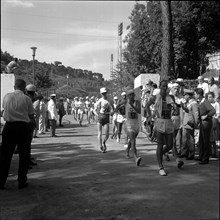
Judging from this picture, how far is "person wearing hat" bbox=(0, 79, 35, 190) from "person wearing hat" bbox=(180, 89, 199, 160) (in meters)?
2.88

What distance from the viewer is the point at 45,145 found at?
11.0m

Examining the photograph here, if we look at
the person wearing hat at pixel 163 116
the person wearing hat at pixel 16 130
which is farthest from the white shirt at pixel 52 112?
the person wearing hat at pixel 163 116

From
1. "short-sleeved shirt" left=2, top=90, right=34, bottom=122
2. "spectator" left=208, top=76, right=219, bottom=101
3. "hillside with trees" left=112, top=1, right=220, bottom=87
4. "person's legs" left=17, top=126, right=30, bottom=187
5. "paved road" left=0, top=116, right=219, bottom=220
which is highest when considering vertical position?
"hillside with trees" left=112, top=1, right=220, bottom=87

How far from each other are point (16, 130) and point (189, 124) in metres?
3.65

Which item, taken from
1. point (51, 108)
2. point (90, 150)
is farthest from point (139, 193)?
point (51, 108)

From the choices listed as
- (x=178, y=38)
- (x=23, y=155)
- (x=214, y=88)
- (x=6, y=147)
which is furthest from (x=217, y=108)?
(x=178, y=38)

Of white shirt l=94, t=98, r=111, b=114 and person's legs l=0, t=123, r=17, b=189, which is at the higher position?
white shirt l=94, t=98, r=111, b=114

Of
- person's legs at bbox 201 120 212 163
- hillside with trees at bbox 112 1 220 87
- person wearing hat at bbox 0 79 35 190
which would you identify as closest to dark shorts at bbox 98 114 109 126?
person's legs at bbox 201 120 212 163

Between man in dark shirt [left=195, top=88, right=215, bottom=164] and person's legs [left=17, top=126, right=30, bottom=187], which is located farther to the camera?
man in dark shirt [left=195, top=88, right=215, bottom=164]

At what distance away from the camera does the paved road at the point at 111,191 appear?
4133 millimetres

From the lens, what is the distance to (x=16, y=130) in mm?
5594

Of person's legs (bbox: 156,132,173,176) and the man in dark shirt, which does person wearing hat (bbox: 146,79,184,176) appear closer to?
person's legs (bbox: 156,132,173,176)

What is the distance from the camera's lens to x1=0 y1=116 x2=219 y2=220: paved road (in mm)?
4133

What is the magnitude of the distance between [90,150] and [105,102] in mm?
1458
